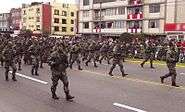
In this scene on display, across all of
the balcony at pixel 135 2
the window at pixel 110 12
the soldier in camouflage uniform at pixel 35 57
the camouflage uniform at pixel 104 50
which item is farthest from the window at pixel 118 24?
the soldier in camouflage uniform at pixel 35 57

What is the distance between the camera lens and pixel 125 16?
62719 millimetres

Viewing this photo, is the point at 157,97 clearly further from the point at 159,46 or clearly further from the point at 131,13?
the point at 131,13

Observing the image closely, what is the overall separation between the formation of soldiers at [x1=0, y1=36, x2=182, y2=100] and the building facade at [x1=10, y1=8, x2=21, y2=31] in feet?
244

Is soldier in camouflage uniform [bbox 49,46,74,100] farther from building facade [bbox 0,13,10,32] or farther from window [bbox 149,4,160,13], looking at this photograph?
building facade [bbox 0,13,10,32]

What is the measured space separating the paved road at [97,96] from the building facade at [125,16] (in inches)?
1541

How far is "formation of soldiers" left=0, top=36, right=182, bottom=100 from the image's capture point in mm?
11500

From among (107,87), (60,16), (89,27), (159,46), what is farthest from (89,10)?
(107,87)

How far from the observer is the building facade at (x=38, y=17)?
305 feet

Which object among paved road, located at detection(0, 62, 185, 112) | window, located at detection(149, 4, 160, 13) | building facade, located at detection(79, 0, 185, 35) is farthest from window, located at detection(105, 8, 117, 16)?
paved road, located at detection(0, 62, 185, 112)

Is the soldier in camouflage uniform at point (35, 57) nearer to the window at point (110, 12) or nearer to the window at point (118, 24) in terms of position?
the window at point (118, 24)

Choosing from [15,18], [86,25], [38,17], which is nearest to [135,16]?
[86,25]

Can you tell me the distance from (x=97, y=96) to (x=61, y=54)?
193 centimetres

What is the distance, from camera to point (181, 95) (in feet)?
41.1

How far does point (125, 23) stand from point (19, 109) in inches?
2098
